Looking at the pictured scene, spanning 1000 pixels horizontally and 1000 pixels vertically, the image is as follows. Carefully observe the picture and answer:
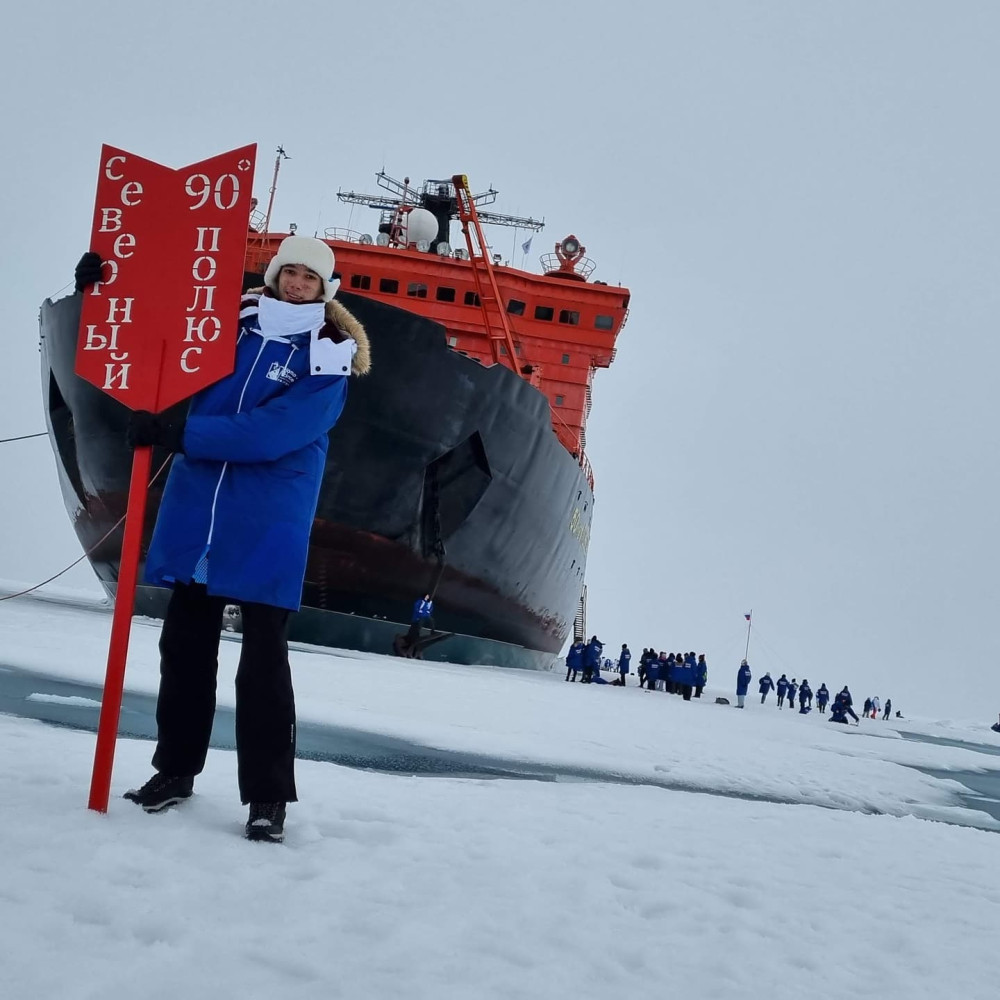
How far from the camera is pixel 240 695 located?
7.66 ft

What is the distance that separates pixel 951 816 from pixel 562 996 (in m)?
4.13

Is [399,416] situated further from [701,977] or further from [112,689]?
[701,977]

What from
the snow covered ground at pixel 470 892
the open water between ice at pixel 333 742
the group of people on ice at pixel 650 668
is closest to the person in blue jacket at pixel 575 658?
the group of people on ice at pixel 650 668

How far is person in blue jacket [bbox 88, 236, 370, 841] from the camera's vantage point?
229 cm

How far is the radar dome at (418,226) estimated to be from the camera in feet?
65.2

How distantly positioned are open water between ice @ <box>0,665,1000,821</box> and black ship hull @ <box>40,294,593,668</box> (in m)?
5.75

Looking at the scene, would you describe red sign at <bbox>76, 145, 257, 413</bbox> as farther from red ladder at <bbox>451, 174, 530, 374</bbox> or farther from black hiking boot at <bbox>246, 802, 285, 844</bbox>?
red ladder at <bbox>451, 174, 530, 374</bbox>

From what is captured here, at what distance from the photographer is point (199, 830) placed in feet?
7.07

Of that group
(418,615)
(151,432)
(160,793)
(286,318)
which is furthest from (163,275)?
(418,615)

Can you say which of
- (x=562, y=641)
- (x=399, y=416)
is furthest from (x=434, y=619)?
(x=562, y=641)

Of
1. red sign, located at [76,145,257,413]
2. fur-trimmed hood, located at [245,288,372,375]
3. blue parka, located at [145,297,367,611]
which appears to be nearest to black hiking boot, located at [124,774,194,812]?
blue parka, located at [145,297,367,611]

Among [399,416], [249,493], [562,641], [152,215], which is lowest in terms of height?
[562,641]

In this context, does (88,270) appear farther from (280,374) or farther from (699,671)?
(699,671)

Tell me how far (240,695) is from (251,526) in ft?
1.46
